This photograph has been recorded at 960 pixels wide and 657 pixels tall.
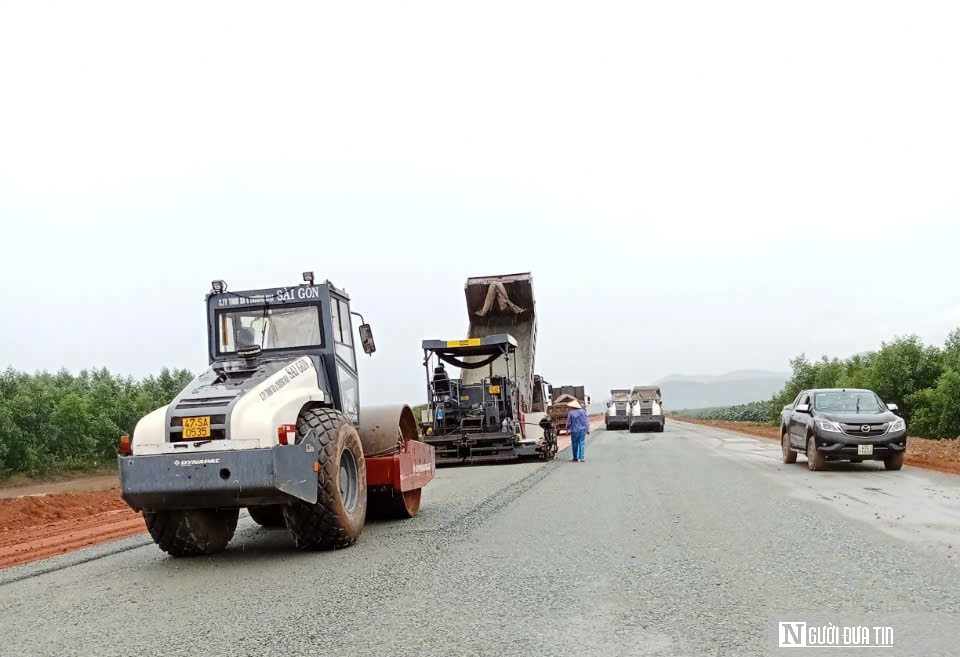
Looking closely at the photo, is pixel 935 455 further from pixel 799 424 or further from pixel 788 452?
pixel 799 424

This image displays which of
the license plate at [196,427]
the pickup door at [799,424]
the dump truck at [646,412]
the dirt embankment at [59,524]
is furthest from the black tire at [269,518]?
the dump truck at [646,412]

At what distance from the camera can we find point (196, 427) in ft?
24.5

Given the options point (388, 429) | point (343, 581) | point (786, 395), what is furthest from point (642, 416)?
point (343, 581)

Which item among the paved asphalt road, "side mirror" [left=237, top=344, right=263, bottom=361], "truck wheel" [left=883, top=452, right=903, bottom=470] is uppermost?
"side mirror" [left=237, top=344, right=263, bottom=361]

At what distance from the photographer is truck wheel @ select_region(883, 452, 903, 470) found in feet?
51.2

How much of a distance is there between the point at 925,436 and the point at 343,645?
104ft

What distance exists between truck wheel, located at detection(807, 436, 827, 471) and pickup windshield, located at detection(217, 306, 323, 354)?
10773 millimetres

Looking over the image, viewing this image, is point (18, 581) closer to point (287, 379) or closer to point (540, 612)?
point (287, 379)

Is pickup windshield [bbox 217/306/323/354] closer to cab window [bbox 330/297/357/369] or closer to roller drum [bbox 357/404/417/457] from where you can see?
cab window [bbox 330/297/357/369]

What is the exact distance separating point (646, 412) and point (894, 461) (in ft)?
82.0

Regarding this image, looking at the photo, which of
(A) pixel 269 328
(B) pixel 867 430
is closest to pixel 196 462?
(A) pixel 269 328

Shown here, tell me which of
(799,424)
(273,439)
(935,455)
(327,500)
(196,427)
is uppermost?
(196,427)

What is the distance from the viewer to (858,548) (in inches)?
297

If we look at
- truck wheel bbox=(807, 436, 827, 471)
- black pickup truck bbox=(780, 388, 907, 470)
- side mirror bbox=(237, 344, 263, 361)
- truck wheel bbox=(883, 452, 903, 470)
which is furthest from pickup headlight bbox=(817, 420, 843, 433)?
side mirror bbox=(237, 344, 263, 361)
